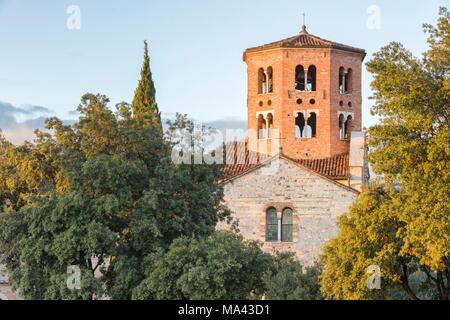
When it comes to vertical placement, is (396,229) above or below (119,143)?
below

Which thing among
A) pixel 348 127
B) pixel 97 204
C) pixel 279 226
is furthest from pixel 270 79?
pixel 97 204

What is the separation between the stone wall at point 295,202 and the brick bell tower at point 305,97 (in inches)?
180

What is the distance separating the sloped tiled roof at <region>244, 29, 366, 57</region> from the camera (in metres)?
49.3

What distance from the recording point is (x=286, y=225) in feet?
146

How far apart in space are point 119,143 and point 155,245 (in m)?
3.91

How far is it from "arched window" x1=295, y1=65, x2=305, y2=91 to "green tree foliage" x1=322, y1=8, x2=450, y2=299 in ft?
66.7

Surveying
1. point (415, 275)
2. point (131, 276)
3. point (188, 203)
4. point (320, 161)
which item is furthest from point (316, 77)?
point (131, 276)

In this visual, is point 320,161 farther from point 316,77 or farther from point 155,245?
point 155,245

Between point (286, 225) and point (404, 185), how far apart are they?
17026mm

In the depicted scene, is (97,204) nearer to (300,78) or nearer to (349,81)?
(300,78)

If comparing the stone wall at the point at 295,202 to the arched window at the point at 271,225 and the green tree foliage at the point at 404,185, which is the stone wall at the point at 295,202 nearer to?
the arched window at the point at 271,225

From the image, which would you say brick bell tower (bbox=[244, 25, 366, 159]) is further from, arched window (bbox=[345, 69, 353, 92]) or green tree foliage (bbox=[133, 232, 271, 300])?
green tree foliage (bbox=[133, 232, 271, 300])

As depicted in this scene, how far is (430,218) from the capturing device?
2692 centimetres

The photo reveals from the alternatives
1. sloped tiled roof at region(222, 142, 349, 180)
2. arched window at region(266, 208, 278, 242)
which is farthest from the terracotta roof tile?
arched window at region(266, 208, 278, 242)
